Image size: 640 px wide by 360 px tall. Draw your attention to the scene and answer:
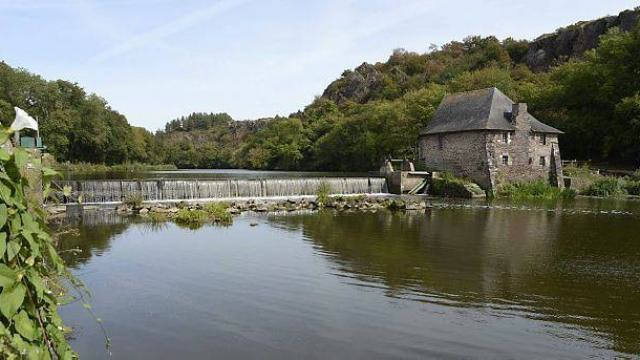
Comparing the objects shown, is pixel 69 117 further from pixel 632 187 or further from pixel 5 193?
pixel 5 193

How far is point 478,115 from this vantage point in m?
37.0

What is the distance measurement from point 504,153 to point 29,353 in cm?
3643

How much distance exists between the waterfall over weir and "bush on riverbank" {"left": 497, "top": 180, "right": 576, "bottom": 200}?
371 inches

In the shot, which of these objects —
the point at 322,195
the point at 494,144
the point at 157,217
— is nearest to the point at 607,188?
the point at 494,144

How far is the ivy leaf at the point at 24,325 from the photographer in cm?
235

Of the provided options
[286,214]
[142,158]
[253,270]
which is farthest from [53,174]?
[142,158]

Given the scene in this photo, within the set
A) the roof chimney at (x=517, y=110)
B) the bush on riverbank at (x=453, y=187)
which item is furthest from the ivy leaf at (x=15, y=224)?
the roof chimney at (x=517, y=110)

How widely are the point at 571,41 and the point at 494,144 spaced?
160ft

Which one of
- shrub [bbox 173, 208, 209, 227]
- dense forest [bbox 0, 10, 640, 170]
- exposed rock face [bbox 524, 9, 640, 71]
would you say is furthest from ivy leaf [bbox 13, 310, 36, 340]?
exposed rock face [bbox 524, 9, 640, 71]

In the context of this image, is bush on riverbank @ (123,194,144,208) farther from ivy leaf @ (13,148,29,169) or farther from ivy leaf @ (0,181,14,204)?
ivy leaf @ (0,181,14,204)

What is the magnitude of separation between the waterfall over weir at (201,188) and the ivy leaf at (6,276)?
24.2 metres

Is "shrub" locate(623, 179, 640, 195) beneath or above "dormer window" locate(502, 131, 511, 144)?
beneath

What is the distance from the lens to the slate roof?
3594 cm

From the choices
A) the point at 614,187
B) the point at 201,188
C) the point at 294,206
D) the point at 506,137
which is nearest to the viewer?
the point at 294,206
